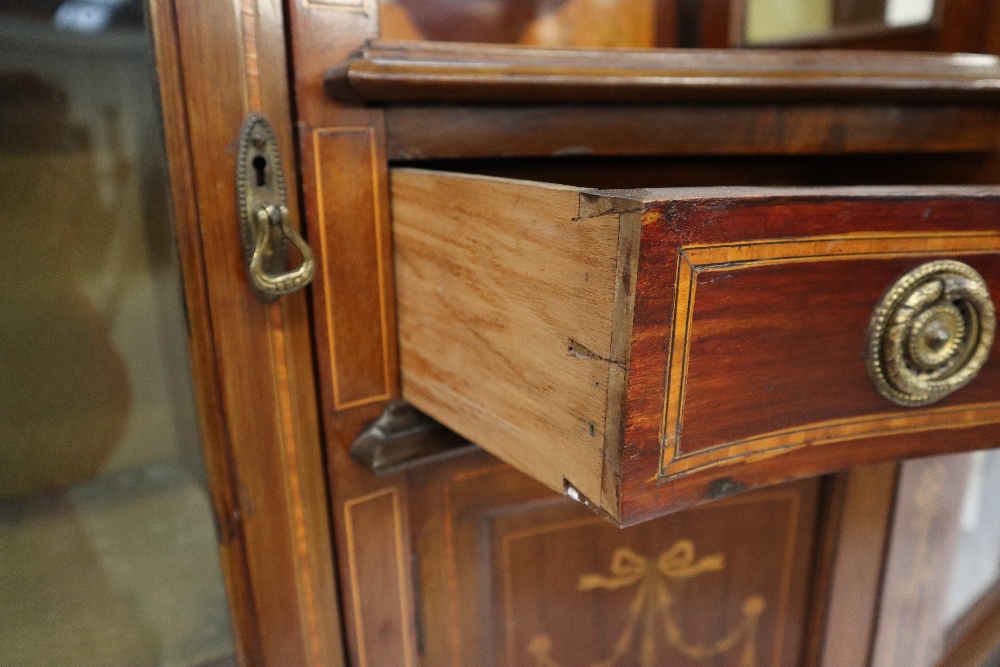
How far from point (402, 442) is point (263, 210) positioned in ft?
0.66

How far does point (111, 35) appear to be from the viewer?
1.51 feet

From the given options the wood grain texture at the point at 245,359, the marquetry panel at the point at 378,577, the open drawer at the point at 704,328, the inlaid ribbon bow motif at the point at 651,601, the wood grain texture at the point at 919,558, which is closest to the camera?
the open drawer at the point at 704,328

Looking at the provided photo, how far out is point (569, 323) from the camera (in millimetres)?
391

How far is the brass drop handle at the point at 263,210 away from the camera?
495mm

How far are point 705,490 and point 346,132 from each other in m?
0.33

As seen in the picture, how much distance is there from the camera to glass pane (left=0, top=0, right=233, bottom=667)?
0.46 metres

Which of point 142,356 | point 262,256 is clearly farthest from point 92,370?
point 262,256

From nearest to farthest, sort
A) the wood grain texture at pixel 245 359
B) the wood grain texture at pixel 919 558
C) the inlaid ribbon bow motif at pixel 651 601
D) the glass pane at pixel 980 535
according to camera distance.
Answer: the wood grain texture at pixel 245 359 < the inlaid ribbon bow motif at pixel 651 601 < the wood grain texture at pixel 919 558 < the glass pane at pixel 980 535

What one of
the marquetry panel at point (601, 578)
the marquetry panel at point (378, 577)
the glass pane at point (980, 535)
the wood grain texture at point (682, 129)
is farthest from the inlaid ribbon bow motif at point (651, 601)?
the glass pane at point (980, 535)

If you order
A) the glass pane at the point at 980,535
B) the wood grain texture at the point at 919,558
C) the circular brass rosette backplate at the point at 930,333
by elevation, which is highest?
the circular brass rosette backplate at the point at 930,333

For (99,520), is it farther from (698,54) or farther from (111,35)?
(698,54)

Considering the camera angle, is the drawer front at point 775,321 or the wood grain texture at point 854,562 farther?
the wood grain texture at point 854,562

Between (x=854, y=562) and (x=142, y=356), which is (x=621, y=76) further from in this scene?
(x=854, y=562)

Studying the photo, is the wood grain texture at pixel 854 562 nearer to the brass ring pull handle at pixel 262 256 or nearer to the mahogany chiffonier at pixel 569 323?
the mahogany chiffonier at pixel 569 323
